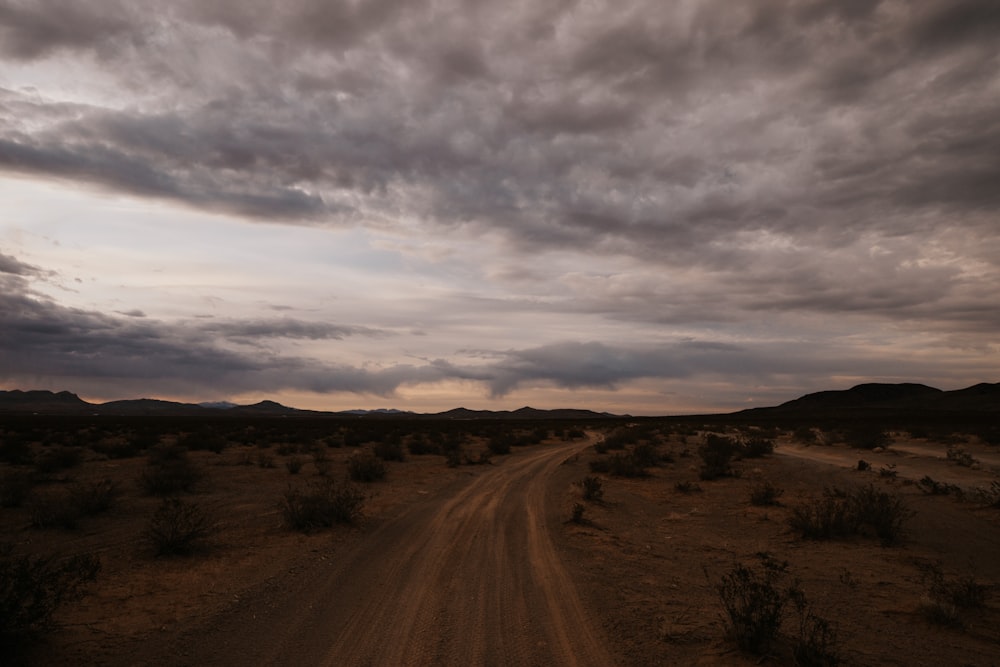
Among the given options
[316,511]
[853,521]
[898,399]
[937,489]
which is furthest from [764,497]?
[898,399]

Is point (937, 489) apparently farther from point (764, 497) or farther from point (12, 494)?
point (12, 494)

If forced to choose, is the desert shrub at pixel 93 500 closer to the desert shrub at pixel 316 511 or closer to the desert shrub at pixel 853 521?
the desert shrub at pixel 316 511

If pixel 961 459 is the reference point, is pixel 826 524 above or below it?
below

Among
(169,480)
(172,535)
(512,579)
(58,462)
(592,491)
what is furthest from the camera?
(58,462)

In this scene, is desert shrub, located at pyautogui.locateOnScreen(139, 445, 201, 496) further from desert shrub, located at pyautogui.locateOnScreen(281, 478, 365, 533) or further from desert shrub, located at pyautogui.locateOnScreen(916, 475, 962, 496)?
desert shrub, located at pyautogui.locateOnScreen(916, 475, 962, 496)

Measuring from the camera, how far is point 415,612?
691 centimetres

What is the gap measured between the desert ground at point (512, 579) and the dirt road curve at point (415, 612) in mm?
32

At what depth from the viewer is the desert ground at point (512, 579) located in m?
5.88

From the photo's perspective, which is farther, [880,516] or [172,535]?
[880,516]

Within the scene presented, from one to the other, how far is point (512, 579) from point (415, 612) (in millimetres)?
1986

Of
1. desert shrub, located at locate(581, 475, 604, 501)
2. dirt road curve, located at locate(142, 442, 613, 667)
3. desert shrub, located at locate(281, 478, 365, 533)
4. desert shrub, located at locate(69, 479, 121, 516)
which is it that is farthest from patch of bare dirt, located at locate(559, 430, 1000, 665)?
desert shrub, located at locate(69, 479, 121, 516)

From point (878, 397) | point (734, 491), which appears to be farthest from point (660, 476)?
point (878, 397)

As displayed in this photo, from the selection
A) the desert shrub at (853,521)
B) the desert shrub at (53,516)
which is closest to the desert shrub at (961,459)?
the desert shrub at (853,521)

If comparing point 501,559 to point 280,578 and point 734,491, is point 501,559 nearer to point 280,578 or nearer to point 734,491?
point 280,578
